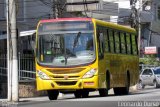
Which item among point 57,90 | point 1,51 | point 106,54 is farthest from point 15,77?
point 1,51

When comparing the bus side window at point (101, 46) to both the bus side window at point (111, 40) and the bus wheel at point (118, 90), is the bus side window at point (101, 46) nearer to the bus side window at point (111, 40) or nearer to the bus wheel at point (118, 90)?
the bus side window at point (111, 40)

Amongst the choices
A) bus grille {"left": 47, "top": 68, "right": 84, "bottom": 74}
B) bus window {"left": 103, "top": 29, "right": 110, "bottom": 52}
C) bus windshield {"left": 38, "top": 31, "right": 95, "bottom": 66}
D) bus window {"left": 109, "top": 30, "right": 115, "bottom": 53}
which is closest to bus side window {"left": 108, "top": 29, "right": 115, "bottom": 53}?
bus window {"left": 109, "top": 30, "right": 115, "bottom": 53}

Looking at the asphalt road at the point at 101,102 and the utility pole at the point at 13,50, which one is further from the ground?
the utility pole at the point at 13,50

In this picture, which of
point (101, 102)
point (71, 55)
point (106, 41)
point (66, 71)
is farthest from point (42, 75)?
point (101, 102)

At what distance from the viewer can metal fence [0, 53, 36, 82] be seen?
105 feet

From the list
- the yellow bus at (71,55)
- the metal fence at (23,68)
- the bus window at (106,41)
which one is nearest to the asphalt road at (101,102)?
the yellow bus at (71,55)

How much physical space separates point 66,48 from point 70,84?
1.51 meters

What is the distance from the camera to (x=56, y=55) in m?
23.4

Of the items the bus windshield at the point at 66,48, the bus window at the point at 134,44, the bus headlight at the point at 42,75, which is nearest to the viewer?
the bus windshield at the point at 66,48

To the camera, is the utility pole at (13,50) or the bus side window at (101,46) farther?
the utility pole at (13,50)

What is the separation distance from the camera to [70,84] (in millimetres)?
23156

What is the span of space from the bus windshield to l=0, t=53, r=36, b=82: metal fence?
8.14 meters

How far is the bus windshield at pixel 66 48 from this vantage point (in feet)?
76.0

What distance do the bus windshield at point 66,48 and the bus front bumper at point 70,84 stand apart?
724 millimetres
